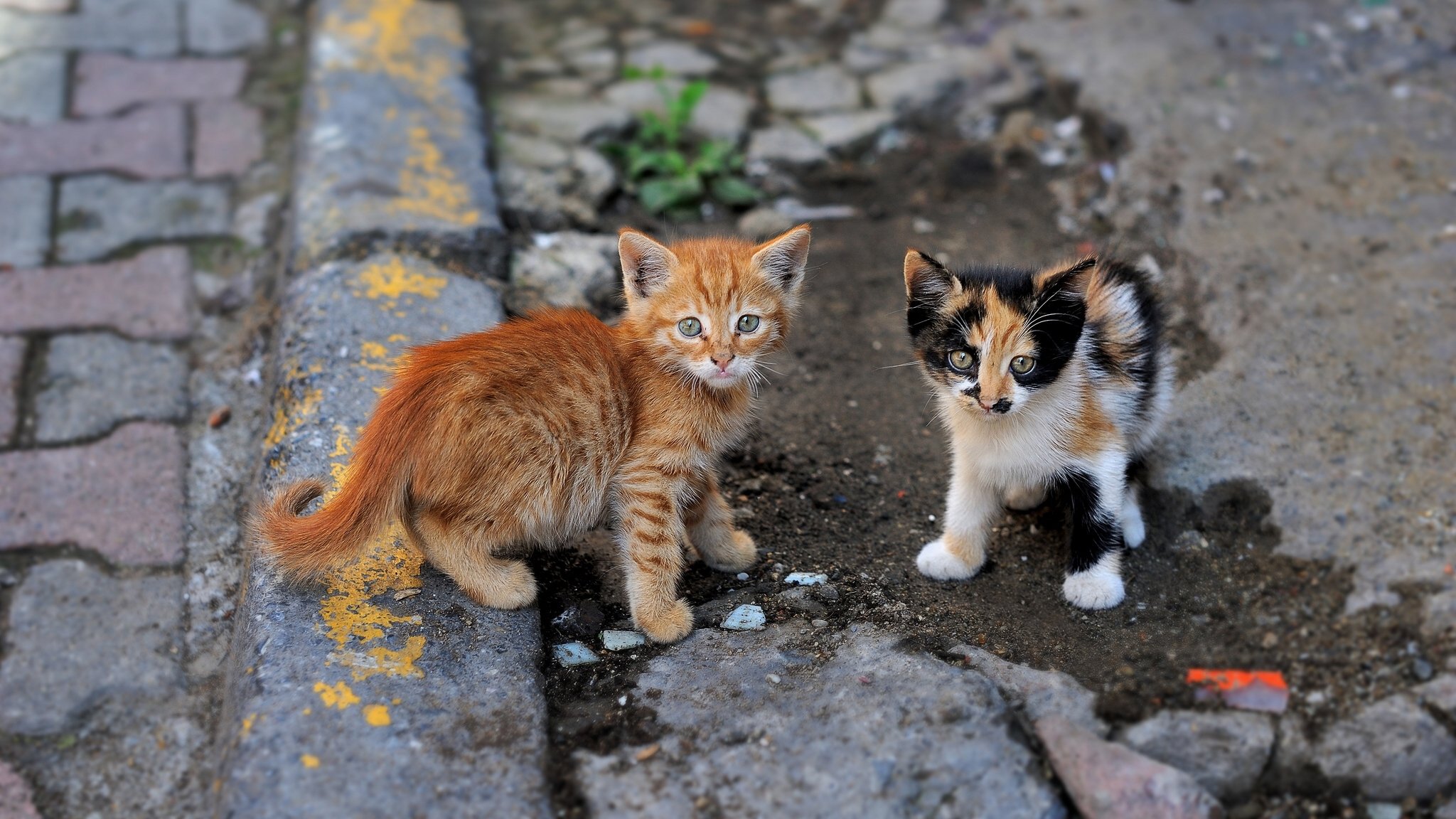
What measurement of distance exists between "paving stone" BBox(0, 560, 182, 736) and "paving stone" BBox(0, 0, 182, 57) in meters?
3.27

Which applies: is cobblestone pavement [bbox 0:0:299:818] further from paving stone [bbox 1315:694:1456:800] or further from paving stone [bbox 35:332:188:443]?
paving stone [bbox 1315:694:1456:800]

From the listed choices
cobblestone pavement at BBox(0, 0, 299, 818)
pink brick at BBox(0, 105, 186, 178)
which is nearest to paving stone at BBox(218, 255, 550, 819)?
cobblestone pavement at BBox(0, 0, 299, 818)

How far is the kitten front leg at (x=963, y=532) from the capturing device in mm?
3080

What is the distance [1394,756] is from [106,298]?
13.8 ft

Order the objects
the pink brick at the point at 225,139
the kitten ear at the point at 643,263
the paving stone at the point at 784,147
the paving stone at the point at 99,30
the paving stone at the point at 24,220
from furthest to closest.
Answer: the paving stone at the point at 99,30, the paving stone at the point at 784,147, the pink brick at the point at 225,139, the paving stone at the point at 24,220, the kitten ear at the point at 643,263

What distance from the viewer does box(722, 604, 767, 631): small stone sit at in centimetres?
292

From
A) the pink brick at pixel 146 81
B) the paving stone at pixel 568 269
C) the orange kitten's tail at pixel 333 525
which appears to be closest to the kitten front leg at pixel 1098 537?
the orange kitten's tail at pixel 333 525

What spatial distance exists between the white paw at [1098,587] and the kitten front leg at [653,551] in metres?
1.00

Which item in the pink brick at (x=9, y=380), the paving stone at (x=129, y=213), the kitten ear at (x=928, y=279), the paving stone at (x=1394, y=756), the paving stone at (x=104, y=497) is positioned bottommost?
the paving stone at (x=104, y=497)

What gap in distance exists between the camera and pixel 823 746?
2.42 meters

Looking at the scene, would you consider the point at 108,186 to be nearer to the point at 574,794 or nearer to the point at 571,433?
the point at 571,433

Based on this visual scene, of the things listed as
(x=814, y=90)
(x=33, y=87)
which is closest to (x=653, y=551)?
(x=814, y=90)

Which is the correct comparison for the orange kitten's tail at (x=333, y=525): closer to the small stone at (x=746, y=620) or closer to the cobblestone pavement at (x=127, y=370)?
the cobblestone pavement at (x=127, y=370)

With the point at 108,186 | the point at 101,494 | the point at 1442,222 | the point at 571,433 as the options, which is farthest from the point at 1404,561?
the point at 108,186
